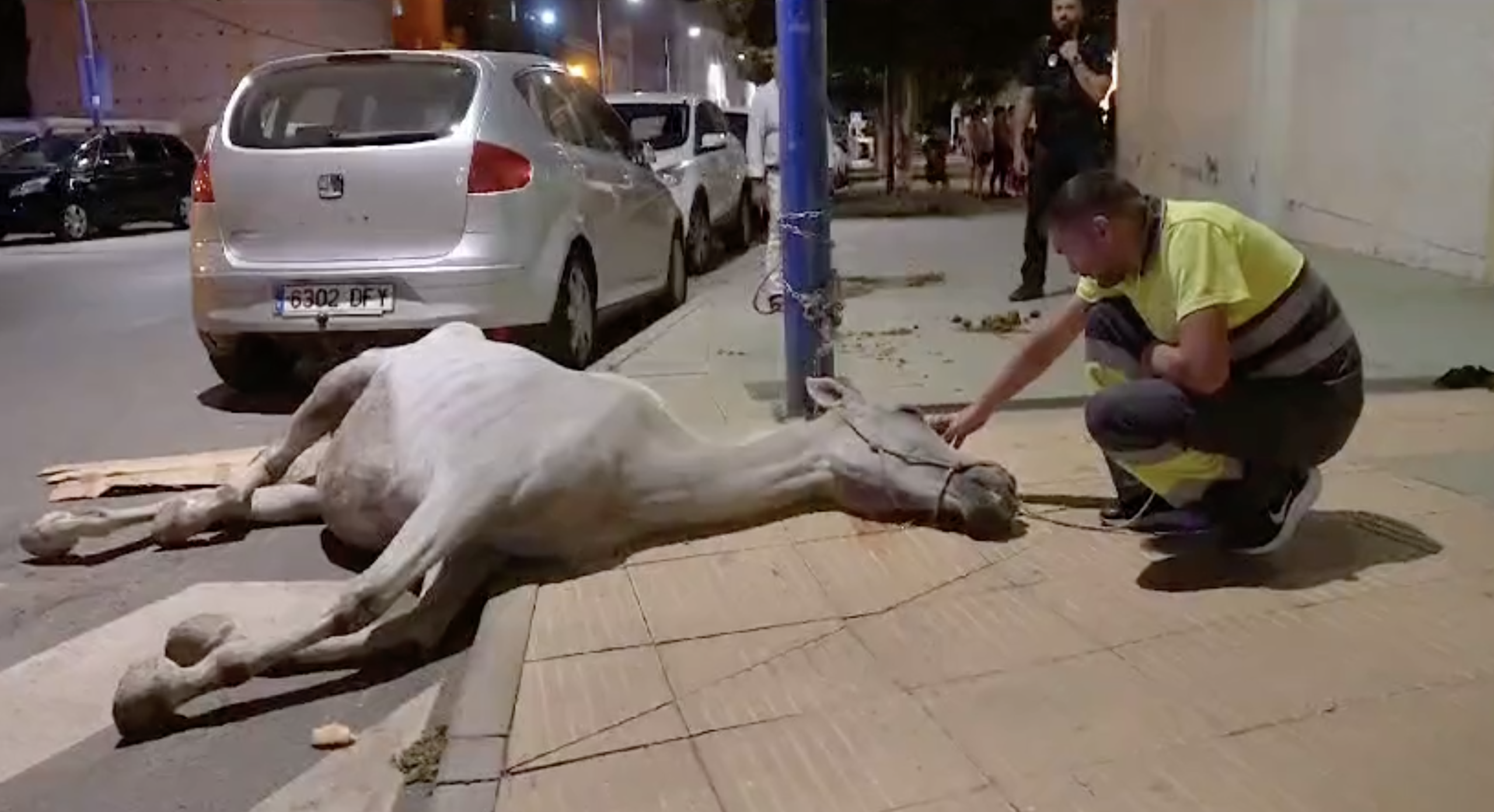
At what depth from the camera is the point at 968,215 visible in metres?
19.9

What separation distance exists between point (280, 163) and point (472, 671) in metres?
4.02

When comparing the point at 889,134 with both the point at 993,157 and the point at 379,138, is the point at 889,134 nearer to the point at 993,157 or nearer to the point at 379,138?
the point at 993,157

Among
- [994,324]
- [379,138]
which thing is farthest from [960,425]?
[994,324]

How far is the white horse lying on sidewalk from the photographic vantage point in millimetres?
3875

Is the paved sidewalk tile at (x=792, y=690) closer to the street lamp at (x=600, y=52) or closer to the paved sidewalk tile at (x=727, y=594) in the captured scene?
the paved sidewalk tile at (x=727, y=594)

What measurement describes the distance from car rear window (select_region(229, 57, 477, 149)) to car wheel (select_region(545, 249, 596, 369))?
40.7 inches

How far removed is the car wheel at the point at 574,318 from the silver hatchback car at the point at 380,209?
18mm

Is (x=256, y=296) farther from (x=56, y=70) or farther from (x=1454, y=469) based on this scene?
(x=56, y=70)

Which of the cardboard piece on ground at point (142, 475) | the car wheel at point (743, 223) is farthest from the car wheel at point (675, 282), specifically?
the car wheel at point (743, 223)

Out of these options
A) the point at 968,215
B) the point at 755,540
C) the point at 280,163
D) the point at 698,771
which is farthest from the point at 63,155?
the point at 698,771

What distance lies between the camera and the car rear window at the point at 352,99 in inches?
278

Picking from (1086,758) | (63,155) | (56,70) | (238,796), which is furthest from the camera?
(56,70)

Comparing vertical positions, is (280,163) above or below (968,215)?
above

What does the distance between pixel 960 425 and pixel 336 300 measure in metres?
3.43
